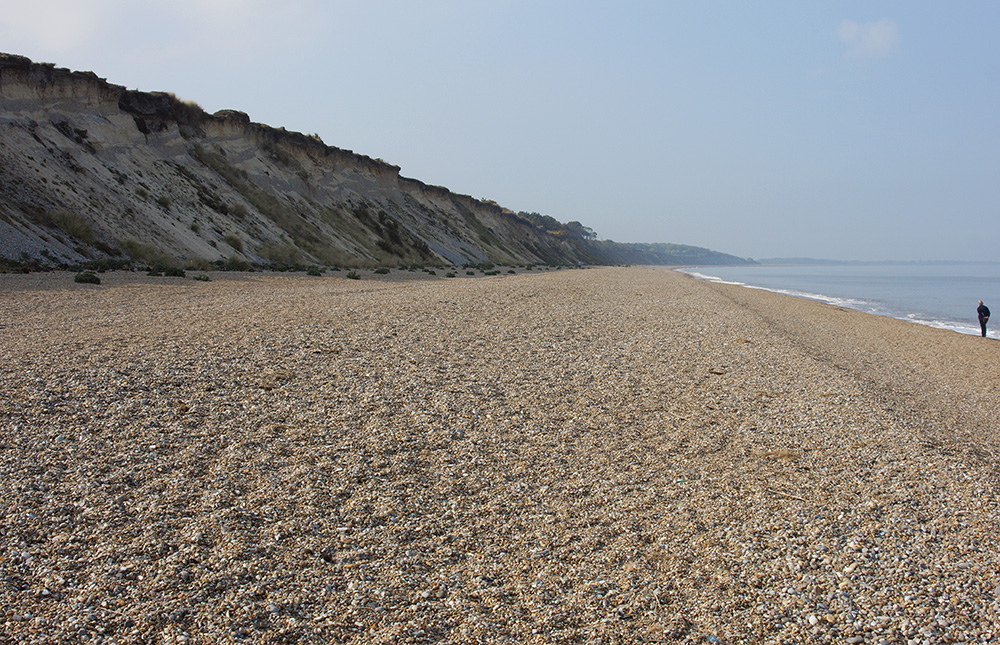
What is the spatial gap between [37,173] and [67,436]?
868 inches

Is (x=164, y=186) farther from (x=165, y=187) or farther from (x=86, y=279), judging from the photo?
(x=86, y=279)

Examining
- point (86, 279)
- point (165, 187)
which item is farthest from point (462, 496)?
point (165, 187)

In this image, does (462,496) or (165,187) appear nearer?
(462,496)

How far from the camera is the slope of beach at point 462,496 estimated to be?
10.6 feet

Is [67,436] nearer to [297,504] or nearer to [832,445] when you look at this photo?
[297,504]

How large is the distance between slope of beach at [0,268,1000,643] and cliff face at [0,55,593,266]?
1404cm

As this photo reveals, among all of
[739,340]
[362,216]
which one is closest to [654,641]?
[739,340]

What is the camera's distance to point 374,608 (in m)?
3.24

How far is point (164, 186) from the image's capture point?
27.8 meters

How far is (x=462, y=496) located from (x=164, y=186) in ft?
95.5

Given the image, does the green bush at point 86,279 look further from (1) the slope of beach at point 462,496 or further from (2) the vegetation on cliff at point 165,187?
(1) the slope of beach at point 462,496

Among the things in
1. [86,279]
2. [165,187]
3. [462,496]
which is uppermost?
[165,187]

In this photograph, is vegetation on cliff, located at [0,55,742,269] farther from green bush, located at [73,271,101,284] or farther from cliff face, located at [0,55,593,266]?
green bush, located at [73,271,101,284]

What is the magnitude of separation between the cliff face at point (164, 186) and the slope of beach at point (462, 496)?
14.0 meters
